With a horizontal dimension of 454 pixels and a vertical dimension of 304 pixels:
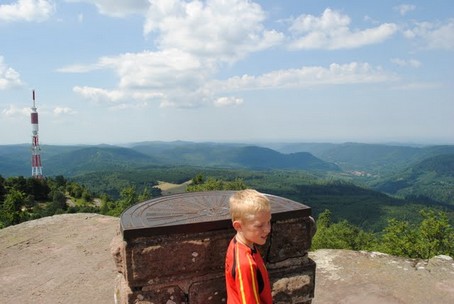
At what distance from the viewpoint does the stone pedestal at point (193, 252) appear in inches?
156

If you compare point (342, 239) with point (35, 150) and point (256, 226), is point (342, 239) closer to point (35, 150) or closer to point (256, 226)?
point (256, 226)

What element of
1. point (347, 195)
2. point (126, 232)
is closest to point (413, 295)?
point (126, 232)

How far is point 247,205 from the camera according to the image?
3.64 m

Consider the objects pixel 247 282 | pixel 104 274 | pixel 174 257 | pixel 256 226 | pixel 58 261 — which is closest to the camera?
pixel 247 282

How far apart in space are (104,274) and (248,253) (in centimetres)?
591

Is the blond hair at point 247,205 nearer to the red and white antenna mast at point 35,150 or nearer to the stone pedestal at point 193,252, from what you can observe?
the stone pedestal at point 193,252

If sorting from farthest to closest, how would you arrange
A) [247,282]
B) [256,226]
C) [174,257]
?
[174,257], [256,226], [247,282]

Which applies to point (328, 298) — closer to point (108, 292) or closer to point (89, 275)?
point (108, 292)

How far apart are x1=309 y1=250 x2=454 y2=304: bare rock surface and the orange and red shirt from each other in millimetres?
3829

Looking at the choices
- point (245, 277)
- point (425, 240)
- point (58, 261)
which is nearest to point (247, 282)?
point (245, 277)

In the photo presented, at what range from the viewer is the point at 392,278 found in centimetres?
799

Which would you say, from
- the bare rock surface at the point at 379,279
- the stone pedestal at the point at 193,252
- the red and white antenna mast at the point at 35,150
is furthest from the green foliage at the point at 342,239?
the red and white antenna mast at the point at 35,150

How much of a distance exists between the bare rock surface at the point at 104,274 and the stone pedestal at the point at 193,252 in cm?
288

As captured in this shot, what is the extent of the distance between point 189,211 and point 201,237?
60cm
